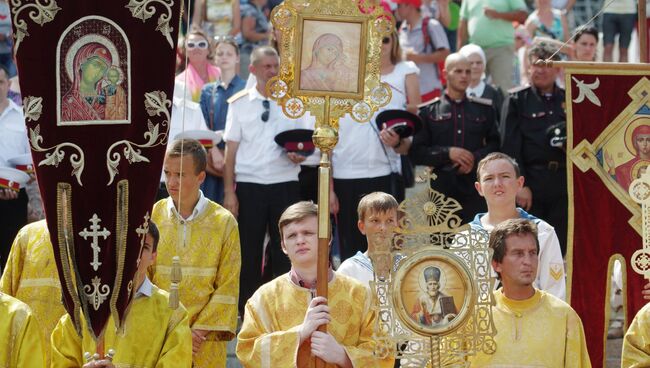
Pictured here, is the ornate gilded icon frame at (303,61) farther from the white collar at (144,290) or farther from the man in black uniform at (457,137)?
the man in black uniform at (457,137)

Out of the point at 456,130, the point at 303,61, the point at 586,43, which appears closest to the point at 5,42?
the point at 456,130

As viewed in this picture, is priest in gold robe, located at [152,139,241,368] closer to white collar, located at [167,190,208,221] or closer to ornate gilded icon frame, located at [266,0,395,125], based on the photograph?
white collar, located at [167,190,208,221]

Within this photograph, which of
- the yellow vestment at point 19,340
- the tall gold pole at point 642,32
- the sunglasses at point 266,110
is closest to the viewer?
the yellow vestment at point 19,340

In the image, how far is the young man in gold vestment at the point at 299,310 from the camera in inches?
324

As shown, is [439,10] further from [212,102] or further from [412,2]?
[212,102]

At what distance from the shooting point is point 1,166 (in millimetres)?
11742

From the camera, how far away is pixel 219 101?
12.8 m

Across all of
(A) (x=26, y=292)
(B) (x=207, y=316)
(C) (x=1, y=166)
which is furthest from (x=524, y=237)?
(C) (x=1, y=166)

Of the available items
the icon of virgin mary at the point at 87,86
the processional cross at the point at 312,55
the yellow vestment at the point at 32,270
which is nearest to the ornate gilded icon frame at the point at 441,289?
the processional cross at the point at 312,55

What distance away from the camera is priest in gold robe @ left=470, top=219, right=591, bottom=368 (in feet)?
27.1

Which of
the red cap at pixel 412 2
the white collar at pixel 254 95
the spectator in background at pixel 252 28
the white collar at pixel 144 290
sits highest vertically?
the red cap at pixel 412 2

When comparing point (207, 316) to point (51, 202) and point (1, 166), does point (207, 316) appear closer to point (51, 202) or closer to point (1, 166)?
point (51, 202)

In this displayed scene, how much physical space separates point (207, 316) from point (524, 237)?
2115 mm

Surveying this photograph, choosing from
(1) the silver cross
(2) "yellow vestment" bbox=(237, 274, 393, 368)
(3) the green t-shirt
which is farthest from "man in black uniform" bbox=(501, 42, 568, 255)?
(1) the silver cross
